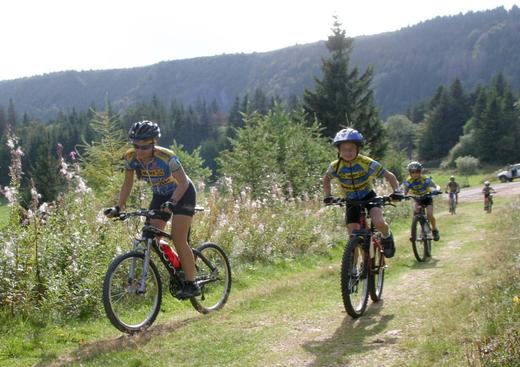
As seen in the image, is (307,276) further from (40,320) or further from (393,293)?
(40,320)

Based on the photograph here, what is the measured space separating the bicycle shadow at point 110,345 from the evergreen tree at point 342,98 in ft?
112

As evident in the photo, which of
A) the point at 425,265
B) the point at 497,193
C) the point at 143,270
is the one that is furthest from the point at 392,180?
the point at 497,193

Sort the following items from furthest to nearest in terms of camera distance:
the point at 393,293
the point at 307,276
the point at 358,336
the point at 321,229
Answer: the point at 321,229
the point at 307,276
the point at 393,293
the point at 358,336

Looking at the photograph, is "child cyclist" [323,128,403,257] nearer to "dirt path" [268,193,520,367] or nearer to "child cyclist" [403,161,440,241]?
"dirt path" [268,193,520,367]

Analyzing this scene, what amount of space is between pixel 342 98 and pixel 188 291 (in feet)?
121

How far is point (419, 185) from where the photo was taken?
13305mm

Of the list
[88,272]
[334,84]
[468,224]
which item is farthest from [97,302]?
[334,84]

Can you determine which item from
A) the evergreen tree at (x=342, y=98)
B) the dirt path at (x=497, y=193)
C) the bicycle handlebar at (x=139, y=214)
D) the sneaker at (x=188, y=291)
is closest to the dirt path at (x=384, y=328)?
the sneaker at (x=188, y=291)

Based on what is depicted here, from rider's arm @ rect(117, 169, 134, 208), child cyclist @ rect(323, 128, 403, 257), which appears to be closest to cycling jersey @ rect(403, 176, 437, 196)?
child cyclist @ rect(323, 128, 403, 257)

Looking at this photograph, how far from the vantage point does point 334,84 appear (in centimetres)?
4306

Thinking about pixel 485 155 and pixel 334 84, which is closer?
pixel 334 84

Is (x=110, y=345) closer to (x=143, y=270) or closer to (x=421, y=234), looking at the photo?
(x=143, y=270)

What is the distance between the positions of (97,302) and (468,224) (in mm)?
15477

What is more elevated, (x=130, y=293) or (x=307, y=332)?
(x=130, y=293)
